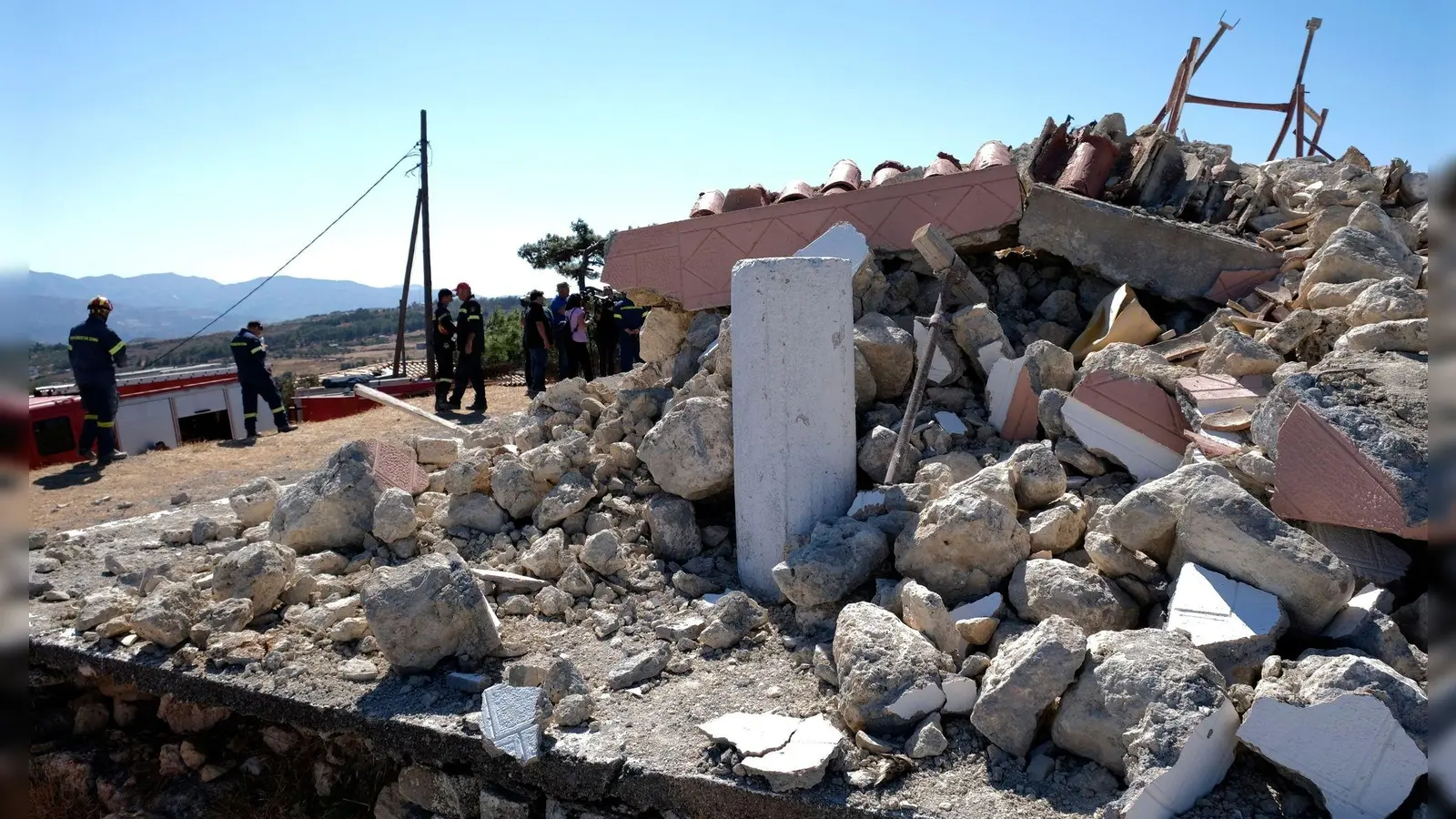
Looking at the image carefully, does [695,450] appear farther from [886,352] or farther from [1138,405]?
[1138,405]

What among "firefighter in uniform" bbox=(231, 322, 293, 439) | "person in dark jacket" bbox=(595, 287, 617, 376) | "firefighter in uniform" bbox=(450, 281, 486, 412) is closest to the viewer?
"firefighter in uniform" bbox=(231, 322, 293, 439)

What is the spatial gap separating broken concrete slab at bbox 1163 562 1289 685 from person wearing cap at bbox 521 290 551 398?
9.44m

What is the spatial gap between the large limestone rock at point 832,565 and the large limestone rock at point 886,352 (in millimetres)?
1382

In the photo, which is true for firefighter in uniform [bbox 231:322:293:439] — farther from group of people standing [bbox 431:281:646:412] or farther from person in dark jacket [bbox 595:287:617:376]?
person in dark jacket [bbox 595:287:617:376]

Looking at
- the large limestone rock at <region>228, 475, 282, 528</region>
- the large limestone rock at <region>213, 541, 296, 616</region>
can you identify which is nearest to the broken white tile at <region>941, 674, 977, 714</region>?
the large limestone rock at <region>213, 541, 296, 616</region>

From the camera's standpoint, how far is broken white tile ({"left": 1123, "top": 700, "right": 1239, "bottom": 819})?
7.45 ft

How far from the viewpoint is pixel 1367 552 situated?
120 inches

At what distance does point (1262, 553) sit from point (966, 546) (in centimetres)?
102

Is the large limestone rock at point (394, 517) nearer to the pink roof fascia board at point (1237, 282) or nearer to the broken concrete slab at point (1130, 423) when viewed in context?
the broken concrete slab at point (1130, 423)

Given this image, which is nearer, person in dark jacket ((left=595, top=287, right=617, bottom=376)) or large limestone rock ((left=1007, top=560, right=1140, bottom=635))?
large limestone rock ((left=1007, top=560, right=1140, bottom=635))

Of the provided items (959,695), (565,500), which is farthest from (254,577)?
(959,695)

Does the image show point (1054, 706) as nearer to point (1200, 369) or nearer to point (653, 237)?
point (1200, 369)

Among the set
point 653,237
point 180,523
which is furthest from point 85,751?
point 653,237

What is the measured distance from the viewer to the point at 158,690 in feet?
13.4
